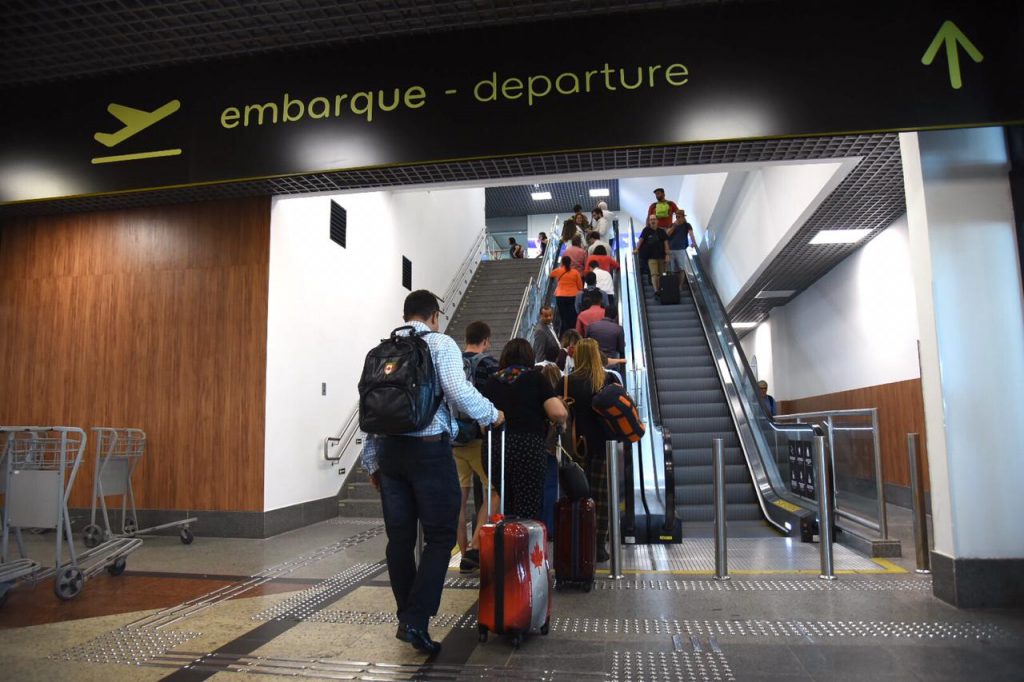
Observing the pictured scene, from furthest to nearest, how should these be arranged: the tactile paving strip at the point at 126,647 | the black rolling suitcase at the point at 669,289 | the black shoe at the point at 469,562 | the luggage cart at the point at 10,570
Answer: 1. the black rolling suitcase at the point at 669,289
2. the black shoe at the point at 469,562
3. the luggage cart at the point at 10,570
4. the tactile paving strip at the point at 126,647

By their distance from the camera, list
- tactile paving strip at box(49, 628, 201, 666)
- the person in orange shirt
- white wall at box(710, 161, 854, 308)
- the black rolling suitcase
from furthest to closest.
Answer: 1. the black rolling suitcase
2. the person in orange shirt
3. white wall at box(710, 161, 854, 308)
4. tactile paving strip at box(49, 628, 201, 666)

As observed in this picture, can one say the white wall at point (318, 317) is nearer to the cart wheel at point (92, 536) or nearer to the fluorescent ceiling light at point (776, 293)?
the cart wheel at point (92, 536)

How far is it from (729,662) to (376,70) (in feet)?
11.6

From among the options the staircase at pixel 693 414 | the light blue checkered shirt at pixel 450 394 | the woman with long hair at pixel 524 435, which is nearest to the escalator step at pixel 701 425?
the staircase at pixel 693 414

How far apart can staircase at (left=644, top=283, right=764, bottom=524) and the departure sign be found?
4427 millimetres

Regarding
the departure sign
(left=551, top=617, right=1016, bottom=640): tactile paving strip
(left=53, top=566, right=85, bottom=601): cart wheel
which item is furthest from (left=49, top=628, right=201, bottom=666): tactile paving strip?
the departure sign

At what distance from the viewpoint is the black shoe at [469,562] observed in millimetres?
4977

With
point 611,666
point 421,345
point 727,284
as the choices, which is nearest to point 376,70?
point 421,345

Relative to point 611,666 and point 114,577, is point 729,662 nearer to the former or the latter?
point 611,666

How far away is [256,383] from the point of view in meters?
7.02

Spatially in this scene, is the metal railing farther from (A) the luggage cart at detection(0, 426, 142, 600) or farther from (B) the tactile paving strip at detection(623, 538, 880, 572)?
(A) the luggage cart at detection(0, 426, 142, 600)

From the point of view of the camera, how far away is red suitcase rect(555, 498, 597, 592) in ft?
14.5

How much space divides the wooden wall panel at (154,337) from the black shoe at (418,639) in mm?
4142

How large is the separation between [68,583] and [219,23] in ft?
11.9
